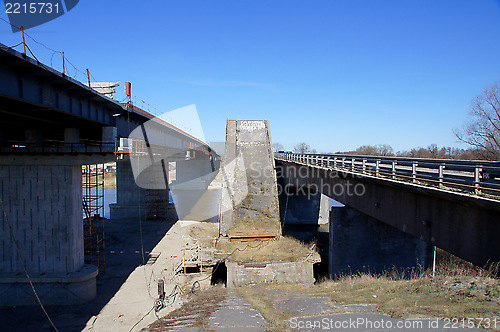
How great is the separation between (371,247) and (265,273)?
6.87 metres

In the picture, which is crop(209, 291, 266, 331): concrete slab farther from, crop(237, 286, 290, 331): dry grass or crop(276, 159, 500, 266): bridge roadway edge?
crop(276, 159, 500, 266): bridge roadway edge

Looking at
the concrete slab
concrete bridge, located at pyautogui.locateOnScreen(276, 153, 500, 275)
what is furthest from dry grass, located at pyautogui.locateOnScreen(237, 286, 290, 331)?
concrete bridge, located at pyautogui.locateOnScreen(276, 153, 500, 275)

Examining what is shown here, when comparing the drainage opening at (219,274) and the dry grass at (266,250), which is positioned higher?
the dry grass at (266,250)

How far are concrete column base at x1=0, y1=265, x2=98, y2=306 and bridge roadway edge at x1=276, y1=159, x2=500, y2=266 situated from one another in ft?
49.4

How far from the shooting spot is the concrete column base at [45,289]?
16.6 m

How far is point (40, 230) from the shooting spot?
55.6 ft

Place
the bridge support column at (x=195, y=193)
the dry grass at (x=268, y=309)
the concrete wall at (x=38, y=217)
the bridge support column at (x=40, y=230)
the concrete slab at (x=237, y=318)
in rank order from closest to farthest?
the dry grass at (x=268, y=309) < the concrete slab at (x=237, y=318) < the bridge support column at (x=40, y=230) < the concrete wall at (x=38, y=217) < the bridge support column at (x=195, y=193)

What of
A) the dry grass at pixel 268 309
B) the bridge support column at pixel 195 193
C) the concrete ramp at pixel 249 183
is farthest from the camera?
the bridge support column at pixel 195 193
